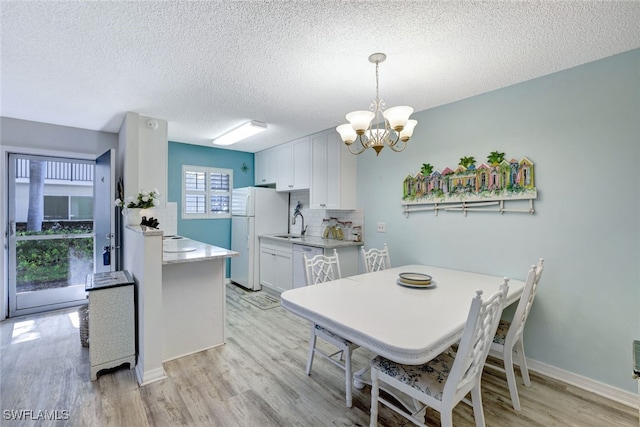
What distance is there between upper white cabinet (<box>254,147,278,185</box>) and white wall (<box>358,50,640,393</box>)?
9.62 feet

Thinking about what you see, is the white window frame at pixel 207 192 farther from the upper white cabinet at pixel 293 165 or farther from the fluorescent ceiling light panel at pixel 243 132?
the upper white cabinet at pixel 293 165

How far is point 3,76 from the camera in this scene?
89.9 inches

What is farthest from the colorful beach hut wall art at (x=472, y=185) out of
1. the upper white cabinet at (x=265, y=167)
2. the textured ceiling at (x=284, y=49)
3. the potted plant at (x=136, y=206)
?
the potted plant at (x=136, y=206)

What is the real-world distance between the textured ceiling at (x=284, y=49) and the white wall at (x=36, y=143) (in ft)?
1.60

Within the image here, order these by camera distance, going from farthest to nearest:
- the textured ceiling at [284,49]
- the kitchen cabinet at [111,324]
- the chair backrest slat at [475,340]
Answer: the kitchen cabinet at [111,324] → the textured ceiling at [284,49] → the chair backrest slat at [475,340]

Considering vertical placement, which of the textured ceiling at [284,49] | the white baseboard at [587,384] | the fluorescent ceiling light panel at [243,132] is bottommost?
the white baseboard at [587,384]

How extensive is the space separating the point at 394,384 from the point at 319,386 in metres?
0.83

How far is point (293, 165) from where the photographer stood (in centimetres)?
453

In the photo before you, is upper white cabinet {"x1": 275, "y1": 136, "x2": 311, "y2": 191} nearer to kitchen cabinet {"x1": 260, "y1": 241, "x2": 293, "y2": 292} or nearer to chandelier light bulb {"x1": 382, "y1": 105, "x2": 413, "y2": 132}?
kitchen cabinet {"x1": 260, "y1": 241, "x2": 293, "y2": 292}

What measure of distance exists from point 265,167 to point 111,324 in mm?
3404

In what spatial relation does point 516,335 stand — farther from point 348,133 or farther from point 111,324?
point 111,324

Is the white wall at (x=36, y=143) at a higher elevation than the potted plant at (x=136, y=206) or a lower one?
higher

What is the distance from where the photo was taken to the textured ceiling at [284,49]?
1.57m

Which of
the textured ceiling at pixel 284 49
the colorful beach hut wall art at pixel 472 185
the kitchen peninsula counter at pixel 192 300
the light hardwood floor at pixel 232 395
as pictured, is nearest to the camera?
the textured ceiling at pixel 284 49
